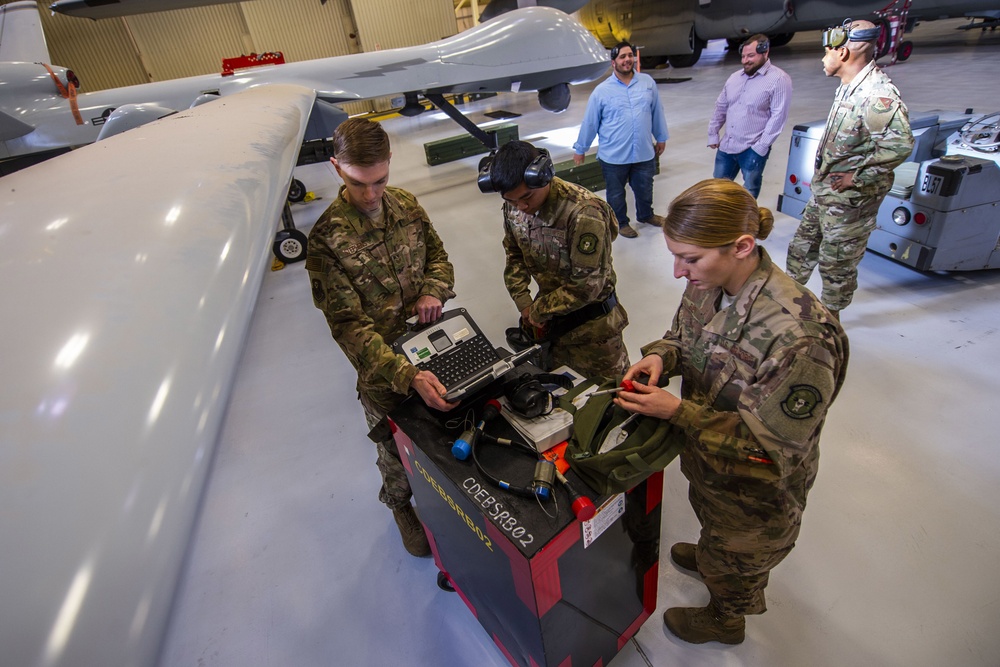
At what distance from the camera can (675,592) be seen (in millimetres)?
1845

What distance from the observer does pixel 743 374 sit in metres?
1.20

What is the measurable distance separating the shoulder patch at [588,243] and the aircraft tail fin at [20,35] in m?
5.87

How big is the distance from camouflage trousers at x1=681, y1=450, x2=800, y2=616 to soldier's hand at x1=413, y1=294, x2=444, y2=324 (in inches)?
39.6

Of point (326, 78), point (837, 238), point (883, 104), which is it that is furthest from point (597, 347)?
point (326, 78)

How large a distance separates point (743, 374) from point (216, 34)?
17.3m

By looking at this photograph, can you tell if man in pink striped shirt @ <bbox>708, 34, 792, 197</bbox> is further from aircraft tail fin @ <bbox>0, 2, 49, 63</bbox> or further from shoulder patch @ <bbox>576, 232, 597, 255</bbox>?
aircraft tail fin @ <bbox>0, 2, 49, 63</bbox>

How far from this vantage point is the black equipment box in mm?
1118

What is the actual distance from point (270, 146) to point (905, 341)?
3.50 metres

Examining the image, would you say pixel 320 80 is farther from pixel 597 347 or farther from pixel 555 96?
pixel 597 347

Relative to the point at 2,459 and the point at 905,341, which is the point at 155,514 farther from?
the point at 905,341

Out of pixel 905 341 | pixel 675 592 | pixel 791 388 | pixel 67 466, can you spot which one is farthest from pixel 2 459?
pixel 905 341

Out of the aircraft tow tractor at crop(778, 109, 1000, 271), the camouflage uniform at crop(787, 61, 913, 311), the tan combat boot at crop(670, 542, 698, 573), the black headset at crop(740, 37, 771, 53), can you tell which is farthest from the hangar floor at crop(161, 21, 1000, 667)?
the black headset at crop(740, 37, 771, 53)

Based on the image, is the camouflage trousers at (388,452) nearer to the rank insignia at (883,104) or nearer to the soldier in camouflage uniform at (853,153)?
the soldier in camouflage uniform at (853,153)

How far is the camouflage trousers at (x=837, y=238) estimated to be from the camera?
2600 mm
